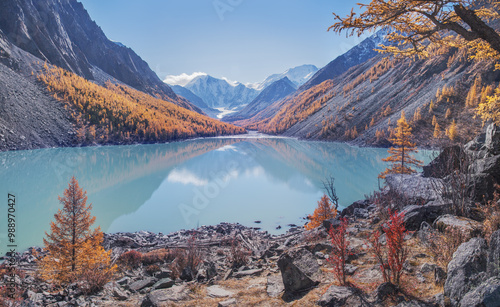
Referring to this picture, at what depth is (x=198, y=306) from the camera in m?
6.02

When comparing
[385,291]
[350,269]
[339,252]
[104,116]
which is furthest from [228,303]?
[104,116]

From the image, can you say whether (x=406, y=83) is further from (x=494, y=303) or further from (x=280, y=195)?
(x=494, y=303)

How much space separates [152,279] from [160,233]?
13.0 m

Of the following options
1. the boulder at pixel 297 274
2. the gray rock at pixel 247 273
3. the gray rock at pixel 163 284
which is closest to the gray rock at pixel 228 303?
the boulder at pixel 297 274

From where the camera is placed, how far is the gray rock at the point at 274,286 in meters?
6.24

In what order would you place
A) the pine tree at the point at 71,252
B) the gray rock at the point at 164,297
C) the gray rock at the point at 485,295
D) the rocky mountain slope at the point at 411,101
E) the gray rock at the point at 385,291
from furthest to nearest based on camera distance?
the rocky mountain slope at the point at 411,101, the pine tree at the point at 71,252, the gray rock at the point at 164,297, the gray rock at the point at 385,291, the gray rock at the point at 485,295

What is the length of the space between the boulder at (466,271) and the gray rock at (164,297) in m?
5.47

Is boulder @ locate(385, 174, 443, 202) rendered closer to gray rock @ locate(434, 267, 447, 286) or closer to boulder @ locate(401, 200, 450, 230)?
boulder @ locate(401, 200, 450, 230)

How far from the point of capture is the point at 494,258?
388cm

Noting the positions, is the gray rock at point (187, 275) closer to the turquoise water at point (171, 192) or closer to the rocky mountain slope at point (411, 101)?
the turquoise water at point (171, 192)

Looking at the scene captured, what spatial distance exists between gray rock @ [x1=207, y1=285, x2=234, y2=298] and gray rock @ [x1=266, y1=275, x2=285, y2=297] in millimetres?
995

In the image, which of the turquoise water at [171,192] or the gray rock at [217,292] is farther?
the turquoise water at [171,192]

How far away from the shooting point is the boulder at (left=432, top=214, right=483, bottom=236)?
6145mm

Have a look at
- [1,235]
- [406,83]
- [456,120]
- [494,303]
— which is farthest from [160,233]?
[406,83]
